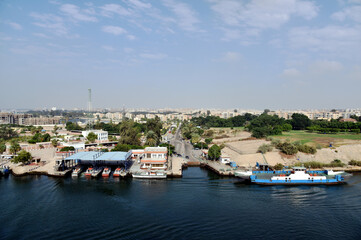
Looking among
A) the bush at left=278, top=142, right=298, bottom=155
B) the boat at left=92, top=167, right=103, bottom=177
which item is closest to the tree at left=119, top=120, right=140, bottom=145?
the boat at left=92, top=167, right=103, bottom=177

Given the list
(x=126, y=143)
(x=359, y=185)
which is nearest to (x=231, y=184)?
(x=359, y=185)

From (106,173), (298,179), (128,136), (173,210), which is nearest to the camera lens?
(173,210)

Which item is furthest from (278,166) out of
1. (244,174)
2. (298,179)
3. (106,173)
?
(106,173)

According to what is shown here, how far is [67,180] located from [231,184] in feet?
52.5

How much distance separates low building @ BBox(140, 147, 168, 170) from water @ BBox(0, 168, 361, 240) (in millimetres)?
3408

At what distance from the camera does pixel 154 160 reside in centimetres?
2781

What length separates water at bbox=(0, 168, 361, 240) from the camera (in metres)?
14.3

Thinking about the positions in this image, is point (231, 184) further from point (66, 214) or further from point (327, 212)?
point (66, 214)

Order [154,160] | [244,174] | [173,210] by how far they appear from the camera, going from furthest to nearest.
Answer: [154,160] < [244,174] < [173,210]

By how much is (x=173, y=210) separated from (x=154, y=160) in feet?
36.2

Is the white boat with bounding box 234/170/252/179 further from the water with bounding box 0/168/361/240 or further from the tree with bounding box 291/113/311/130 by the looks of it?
the tree with bounding box 291/113/311/130

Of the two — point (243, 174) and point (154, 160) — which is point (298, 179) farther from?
point (154, 160)

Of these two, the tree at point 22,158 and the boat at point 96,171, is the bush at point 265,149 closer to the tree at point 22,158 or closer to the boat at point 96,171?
the boat at point 96,171

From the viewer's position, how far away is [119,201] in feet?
61.9
